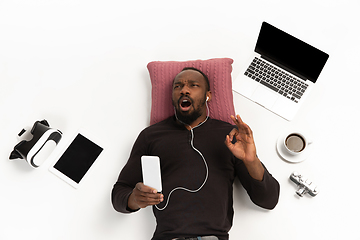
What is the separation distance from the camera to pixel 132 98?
182 centimetres

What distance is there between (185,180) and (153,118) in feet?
1.52

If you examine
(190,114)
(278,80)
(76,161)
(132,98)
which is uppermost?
(278,80)

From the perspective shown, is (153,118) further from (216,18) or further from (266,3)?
(266,3)

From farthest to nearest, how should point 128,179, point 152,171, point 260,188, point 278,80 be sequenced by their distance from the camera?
point 278,80, point 128,179, point 260,188, point 152,171

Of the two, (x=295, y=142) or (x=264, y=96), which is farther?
(x=264, y=96)

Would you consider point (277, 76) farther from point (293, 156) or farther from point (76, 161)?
point (76, 161)

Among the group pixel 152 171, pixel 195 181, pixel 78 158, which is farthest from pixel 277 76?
pixel 78 158

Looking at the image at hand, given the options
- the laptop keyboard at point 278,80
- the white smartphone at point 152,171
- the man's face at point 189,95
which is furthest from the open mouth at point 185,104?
the laptop keyboard at point 278,80

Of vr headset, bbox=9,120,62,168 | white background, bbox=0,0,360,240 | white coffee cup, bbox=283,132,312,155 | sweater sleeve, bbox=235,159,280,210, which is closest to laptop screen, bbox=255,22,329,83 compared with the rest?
white background, bbox=0,0,360,240

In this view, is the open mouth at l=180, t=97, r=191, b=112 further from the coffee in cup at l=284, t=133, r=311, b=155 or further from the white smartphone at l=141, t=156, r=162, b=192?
the coffee in cup at l=284, t=133, r=311, b=155

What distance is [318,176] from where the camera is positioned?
1.56 m

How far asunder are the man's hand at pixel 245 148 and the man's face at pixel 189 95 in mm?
278

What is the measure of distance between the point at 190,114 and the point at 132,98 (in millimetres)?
506

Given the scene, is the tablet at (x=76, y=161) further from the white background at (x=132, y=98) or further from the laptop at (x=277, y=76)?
Answer: the laptop at (x=277, y=76)
